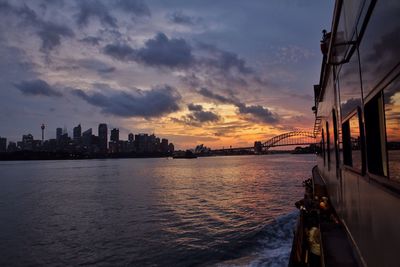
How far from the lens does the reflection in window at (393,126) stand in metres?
3.06

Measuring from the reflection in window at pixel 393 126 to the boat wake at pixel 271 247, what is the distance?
1149 cm

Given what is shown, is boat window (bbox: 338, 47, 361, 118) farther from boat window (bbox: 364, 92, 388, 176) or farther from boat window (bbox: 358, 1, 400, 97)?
boat window (bbox: 364, 92, 388, 176)

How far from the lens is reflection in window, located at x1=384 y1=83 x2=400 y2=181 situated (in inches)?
120

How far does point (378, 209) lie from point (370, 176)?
0.55 metres

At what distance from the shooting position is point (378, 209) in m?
4.04

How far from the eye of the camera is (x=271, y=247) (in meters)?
17.2

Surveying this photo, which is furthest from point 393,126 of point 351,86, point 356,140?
point 351,86

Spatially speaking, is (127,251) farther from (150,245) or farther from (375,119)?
(375,119)

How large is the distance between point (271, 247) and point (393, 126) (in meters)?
15.1

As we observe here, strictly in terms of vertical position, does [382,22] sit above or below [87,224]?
above

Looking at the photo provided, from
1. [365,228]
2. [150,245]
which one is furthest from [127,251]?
[365,228]

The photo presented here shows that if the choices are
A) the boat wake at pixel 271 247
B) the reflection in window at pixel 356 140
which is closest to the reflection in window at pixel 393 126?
the reflection in window at pixel 356 140

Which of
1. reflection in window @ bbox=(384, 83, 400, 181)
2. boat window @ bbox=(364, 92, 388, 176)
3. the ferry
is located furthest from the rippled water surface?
reflection in window @ bbox=(384, 83, 400, 181)

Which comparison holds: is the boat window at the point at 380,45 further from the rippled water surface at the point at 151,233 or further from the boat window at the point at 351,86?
the rippled water surface at the point at 151,233
